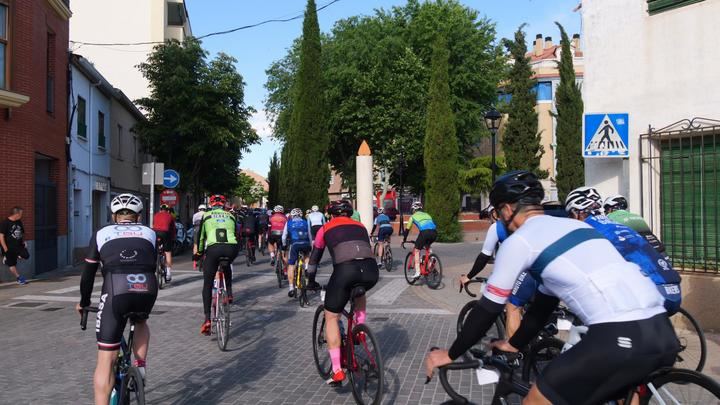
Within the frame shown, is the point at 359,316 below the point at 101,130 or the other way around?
below

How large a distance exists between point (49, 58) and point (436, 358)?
1756cm

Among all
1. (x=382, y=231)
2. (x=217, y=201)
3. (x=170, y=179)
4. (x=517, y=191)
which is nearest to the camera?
(x=517, y=191)

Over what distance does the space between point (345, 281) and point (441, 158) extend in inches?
947

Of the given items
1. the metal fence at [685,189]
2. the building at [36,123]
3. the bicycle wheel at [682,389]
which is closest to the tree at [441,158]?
the building at [36,123]

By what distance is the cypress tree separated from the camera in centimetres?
2869

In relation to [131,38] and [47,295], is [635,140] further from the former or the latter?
[131,38]

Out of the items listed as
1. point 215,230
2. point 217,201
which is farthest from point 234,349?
point 217,201

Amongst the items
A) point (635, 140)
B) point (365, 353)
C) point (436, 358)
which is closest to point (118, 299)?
point (365, 353)

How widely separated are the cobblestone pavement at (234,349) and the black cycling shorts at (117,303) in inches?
56.2

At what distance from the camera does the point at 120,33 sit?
3850 centimetres

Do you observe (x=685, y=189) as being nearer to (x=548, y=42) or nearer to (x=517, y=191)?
(x=517, y=191)

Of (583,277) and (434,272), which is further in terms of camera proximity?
(434,272)

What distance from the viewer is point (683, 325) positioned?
252 inches

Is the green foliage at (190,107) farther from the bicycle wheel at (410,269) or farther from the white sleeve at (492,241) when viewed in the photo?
the white sleeve at (492,241)
